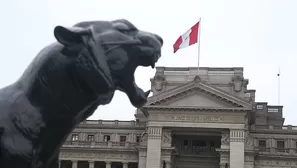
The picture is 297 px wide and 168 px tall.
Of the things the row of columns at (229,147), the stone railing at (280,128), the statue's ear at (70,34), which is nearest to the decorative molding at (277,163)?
the row of columns at (229,147)

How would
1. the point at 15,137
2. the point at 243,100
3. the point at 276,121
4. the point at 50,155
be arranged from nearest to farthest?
the point at 15,137
the point at 50,155
the point at 243,100
the point at 276,121

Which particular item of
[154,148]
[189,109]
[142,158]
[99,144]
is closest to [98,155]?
[99,144]

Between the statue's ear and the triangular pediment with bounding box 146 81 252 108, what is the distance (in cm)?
4795

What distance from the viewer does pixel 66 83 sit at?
8.39ft

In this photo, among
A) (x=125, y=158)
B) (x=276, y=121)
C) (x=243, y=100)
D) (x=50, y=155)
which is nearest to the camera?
(x=50, y=155)

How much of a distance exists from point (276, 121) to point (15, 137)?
63.4 m

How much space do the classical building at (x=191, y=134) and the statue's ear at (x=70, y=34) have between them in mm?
47892

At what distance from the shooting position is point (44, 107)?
256 cm

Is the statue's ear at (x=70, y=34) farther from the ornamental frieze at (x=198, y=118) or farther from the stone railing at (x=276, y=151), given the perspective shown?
the stone railing at (x=276, y=151)

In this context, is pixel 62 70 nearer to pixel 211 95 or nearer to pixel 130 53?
pixel 130 53

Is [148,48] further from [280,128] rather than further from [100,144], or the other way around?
[280,128]

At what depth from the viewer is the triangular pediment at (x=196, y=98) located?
49938 mm

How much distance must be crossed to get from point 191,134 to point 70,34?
50860 millimetres

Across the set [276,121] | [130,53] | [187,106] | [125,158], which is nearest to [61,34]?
[130,53]
